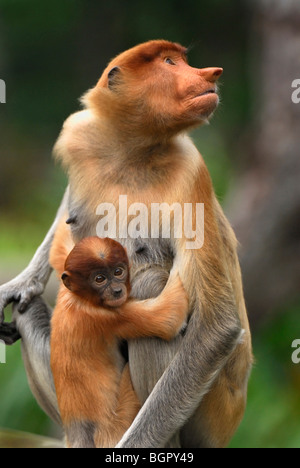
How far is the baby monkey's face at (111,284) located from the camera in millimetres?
3076

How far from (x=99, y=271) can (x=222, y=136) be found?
8347 mm

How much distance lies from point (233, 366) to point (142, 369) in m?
0.55

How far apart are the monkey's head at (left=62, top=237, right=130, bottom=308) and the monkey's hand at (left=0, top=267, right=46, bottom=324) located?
73 centimetres

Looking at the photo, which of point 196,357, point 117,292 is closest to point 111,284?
point 117,292

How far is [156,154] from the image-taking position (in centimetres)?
327

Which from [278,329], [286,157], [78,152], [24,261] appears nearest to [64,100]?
[24,261]

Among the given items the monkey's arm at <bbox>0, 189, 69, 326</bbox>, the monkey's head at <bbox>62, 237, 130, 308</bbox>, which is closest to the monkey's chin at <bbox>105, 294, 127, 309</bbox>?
the monkey's head at <bbox>62, 237, 130, 308</bbox>

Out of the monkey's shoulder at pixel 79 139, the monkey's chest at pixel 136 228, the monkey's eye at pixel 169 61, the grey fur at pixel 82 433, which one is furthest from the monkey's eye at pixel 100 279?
the monkey's eye at pixel 169 61

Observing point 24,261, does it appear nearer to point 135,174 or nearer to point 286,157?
point 286,157

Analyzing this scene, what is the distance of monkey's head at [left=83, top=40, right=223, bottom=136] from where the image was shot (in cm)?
308

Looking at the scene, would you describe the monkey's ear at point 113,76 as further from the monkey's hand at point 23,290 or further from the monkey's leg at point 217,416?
the monkey's leg at point 217,416

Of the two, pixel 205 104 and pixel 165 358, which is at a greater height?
pixel 205 104

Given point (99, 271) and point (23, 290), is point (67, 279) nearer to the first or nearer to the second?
point (99, 271)

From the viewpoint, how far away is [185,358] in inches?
129
